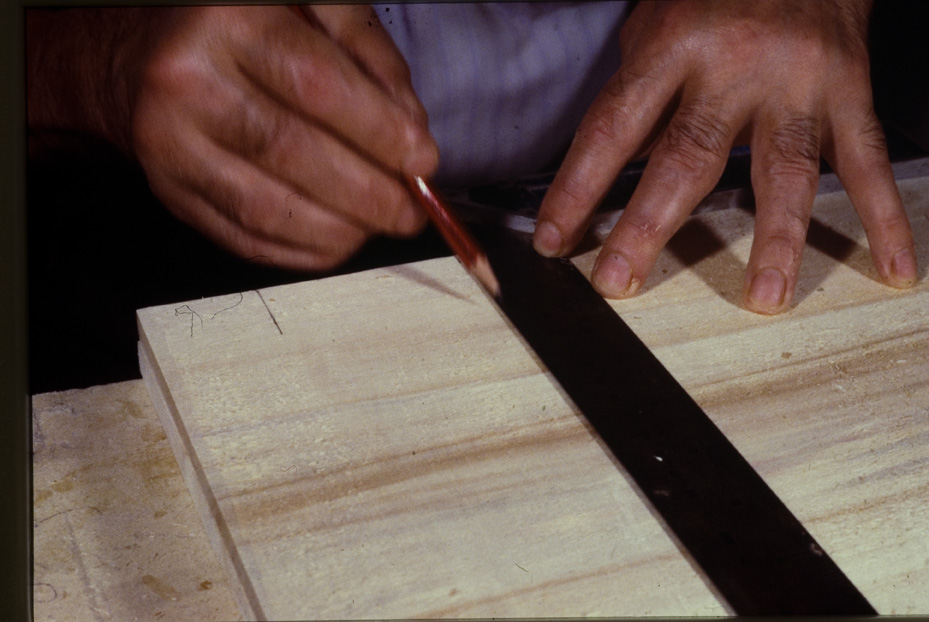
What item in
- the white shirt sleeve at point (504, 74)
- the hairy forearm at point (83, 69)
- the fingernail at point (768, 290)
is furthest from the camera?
the white shirt sleeve at point (504, 74)

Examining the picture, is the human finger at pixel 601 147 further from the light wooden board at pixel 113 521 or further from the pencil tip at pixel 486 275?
the light wooden board at pixel 113 521

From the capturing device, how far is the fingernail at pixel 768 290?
87 cm

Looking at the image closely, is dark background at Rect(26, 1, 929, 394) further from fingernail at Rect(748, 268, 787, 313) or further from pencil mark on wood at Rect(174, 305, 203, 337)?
fingernail at Rect(748, 268, 787, 313)

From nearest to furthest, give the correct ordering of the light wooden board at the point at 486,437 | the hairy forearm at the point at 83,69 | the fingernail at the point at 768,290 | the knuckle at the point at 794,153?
1. the light wooden board at the point at 486,437
2. the hairy forearm at the point at 83,69
3. the fingernail at the point at 768,290
4. the knuckle at the point at 794,153

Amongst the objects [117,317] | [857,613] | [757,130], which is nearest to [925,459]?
[857,613]

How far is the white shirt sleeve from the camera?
1.10 meters

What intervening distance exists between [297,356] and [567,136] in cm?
63

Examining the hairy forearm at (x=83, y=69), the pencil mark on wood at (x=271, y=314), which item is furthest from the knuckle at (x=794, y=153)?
the hairy forearm at (x=83, y=69)

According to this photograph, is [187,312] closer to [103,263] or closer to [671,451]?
[103,263]

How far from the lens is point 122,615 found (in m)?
0.64

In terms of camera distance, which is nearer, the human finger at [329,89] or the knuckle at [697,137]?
the human finger at [329,89]

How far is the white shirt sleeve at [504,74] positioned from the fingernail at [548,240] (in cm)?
16

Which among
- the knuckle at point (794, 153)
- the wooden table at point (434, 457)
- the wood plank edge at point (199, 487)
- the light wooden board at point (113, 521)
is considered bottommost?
the light wooden board at point (113, 521)

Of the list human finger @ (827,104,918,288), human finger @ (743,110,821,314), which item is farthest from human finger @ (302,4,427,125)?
human finger @ (827,104,918,288)
